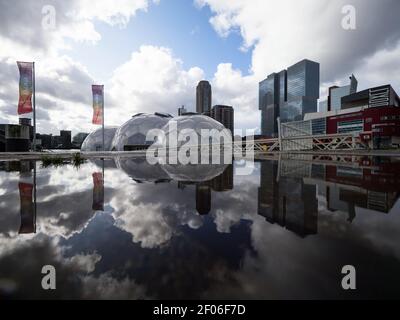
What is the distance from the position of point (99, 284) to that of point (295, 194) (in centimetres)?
450

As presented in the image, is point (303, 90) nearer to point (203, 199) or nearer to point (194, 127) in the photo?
point (194, 127)

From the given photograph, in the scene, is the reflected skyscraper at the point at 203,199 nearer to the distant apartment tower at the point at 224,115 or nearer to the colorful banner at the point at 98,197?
the colorful banner at the point at 98,197

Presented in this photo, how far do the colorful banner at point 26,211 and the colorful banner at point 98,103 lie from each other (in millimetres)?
27333

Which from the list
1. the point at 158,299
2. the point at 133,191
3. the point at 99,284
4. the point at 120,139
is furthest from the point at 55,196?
the point at 120,139

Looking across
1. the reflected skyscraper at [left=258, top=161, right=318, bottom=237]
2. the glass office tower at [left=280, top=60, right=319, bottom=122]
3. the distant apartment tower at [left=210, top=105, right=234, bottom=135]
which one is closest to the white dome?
the reflected skyscraper at [left=258, top=161, right=318, bottom=237]

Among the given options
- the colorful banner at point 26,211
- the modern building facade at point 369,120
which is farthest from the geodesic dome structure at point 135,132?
the modern building facade at point 369,120

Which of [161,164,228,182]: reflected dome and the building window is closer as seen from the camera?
[161,164,228,182]: reflected dome

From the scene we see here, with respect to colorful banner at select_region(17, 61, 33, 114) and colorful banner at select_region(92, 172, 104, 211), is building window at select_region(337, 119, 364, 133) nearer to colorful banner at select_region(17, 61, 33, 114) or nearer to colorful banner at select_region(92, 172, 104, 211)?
colorful banner at select_region(92, 172, 104, 211)

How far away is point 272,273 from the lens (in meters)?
1.90

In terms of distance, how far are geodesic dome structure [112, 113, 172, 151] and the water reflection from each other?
32947 mm

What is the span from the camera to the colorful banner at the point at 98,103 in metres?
30.0

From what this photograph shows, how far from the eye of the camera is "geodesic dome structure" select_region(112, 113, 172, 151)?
36469 millimetres

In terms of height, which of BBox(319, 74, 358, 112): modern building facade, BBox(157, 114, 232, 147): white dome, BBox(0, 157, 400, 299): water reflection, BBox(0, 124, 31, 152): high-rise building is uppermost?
BBox(319, 74, 358, 112): modern building facade
